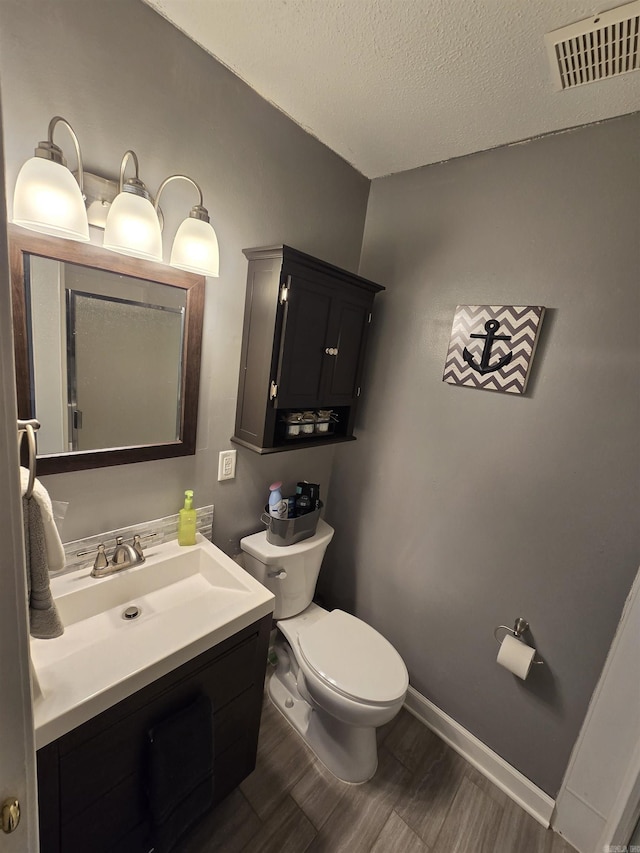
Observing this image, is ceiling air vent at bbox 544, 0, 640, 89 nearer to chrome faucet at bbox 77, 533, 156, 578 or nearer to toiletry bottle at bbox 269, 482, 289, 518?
toiletry bottle at bbox 269, 482, 289, 518

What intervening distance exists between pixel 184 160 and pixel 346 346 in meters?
0.86

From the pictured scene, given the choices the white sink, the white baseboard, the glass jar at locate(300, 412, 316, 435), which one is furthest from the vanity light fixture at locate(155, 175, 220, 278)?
the white baseboard

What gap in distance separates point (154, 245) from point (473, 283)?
116cm

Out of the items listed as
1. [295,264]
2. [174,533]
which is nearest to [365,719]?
[174,533]

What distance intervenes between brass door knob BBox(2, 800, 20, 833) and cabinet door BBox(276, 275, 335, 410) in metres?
1.10

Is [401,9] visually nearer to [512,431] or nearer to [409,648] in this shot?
[512,431]

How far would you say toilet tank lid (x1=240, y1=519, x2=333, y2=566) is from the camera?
1511 millimetres

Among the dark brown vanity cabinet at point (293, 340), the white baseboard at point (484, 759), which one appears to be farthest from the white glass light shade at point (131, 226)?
the white baseboard at point (484, 759)

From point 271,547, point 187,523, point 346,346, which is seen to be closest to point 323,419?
point 346,346

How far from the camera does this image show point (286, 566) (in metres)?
1.56

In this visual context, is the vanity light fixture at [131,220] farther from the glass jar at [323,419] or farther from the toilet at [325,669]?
the toilet at [325,669]

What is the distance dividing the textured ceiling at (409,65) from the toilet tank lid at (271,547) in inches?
66.1

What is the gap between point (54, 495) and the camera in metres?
1.07

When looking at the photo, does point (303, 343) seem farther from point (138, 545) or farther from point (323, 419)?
point (138, 545)
